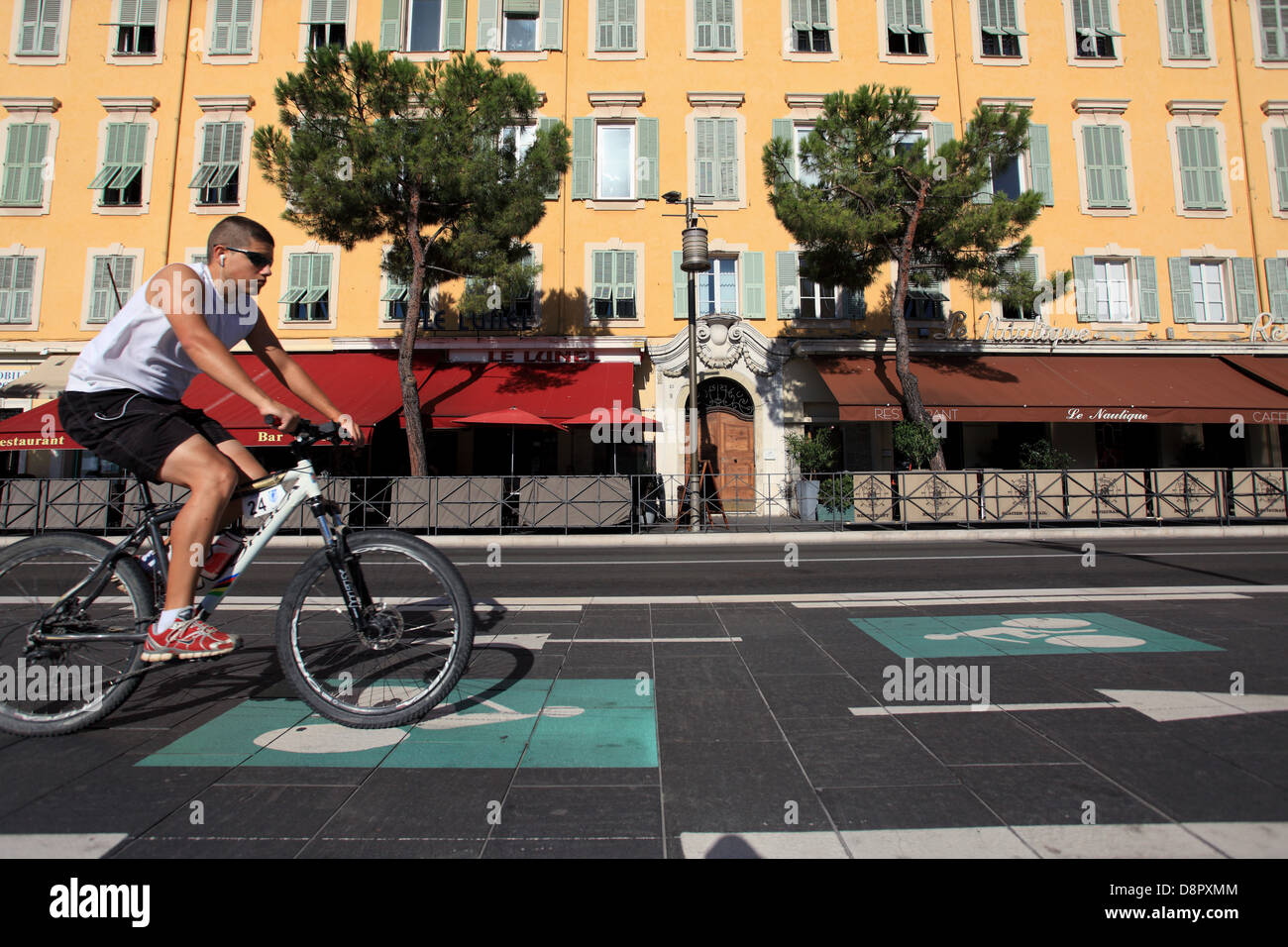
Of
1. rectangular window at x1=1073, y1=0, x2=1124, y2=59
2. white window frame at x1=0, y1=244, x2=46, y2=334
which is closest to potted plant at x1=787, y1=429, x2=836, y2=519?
rectangular window at x1=1073, y1=0, x2=1124, y2=59

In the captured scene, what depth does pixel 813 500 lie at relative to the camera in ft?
50.9

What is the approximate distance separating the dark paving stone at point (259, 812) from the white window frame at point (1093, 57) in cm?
2546

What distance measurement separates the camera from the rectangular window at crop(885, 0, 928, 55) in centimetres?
1881

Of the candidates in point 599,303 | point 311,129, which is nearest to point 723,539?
point 599,303

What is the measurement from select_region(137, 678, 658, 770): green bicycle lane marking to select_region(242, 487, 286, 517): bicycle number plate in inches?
36.5

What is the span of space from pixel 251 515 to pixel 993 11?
24.5 meters

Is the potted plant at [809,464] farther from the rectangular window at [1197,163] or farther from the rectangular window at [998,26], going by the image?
the rectangular window at [1197,163]

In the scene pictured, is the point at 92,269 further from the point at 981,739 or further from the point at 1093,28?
the point at 1093,28

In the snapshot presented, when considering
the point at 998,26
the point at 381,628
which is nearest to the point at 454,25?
the point at 998,26

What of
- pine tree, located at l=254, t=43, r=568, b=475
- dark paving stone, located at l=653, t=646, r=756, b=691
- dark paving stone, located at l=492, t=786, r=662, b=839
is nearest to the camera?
dark paving stone, located at l=492, t=786, r=662, b=839

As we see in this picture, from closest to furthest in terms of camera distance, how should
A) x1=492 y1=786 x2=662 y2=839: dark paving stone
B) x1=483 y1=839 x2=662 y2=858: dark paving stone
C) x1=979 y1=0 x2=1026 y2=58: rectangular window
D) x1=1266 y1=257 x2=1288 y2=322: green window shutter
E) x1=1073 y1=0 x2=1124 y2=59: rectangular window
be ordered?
x1=483 y1=839 x2=662 y2=858: dark paving stone → x1=492 y1=786 x2=662 y2=839: dark paving stone → x1=1266 y1=257 x2=1288 y2=322: green window shutter → x1=979 y1=0 x2=1026 y2=58: rectangular window → x1=1073 y1=0 x2=1124 y2=59: rectangular window

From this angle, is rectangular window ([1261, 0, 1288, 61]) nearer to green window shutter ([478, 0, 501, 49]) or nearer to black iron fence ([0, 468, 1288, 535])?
black iron fence ([0, 468, 1288, 535])

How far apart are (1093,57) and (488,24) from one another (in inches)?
701

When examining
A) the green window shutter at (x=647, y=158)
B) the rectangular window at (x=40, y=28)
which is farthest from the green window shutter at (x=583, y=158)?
the rectangular window at (x=40, y=28)
